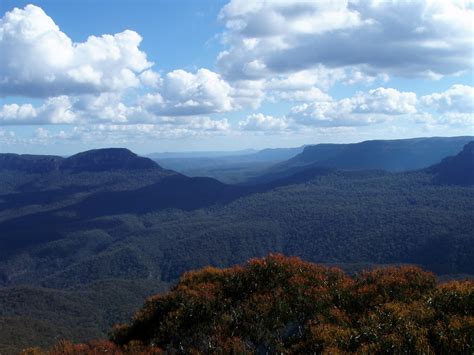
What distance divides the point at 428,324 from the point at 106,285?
468 feet

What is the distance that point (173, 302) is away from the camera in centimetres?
2123

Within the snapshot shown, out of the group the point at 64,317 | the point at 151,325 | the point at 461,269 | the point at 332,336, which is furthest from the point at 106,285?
the point at 332,336

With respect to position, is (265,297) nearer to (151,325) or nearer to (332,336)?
(332,336)

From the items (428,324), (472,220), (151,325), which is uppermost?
(428,324)

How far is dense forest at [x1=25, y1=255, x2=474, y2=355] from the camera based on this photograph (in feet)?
45.1

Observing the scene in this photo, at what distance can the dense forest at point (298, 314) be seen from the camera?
13.7 m

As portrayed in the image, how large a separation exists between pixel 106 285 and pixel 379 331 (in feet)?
466

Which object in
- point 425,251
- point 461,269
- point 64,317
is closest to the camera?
point 64,317

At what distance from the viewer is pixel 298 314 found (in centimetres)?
1777

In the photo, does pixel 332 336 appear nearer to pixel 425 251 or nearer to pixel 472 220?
pixel 425 251

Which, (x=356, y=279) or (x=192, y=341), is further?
(x=356, y=279)

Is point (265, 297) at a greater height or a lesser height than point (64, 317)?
greater

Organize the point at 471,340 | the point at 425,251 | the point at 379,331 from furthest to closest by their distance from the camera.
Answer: the point at 425,251 < the point at 379,331 < the point at 471,340

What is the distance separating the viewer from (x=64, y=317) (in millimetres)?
115812
